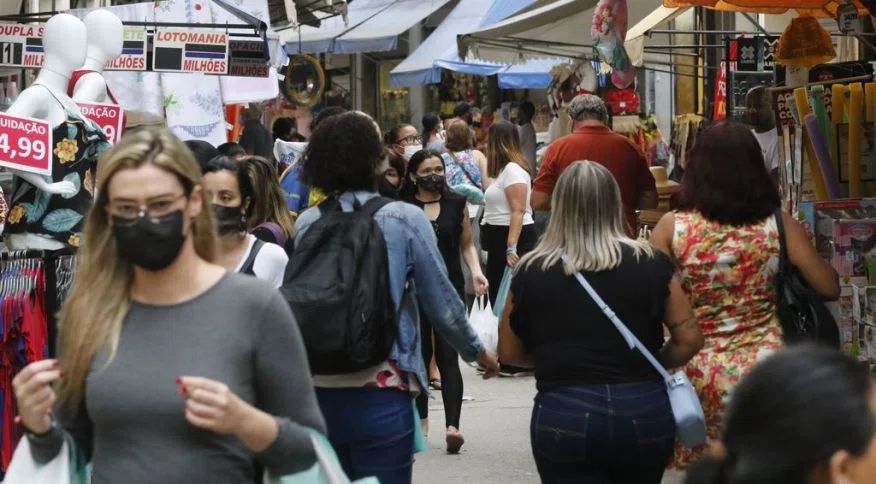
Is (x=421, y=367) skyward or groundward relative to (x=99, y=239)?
groundward

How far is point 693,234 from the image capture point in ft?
19.7

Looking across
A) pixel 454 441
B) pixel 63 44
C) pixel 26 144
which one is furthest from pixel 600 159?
pixel 26 144

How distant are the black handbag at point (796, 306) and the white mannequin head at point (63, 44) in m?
4.02

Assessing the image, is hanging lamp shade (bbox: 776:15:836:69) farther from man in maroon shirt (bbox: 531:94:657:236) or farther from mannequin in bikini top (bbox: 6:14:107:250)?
mannequin in bikini top (bbox: 6:14:107:250)

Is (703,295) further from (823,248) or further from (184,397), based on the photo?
(184,397)

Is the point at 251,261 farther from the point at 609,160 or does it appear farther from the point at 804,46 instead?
the point at 804,46

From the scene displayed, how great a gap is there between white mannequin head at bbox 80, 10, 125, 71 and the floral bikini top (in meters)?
1.26

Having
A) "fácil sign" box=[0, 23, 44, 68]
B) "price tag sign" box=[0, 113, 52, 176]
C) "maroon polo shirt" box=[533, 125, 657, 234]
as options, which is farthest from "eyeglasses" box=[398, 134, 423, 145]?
"price tag sign" box=[0, 113, 52, 176]

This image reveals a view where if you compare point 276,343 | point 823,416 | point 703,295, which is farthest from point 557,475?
point 823,416

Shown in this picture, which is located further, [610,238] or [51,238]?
[51,238]

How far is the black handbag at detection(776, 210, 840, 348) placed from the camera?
19.6ft

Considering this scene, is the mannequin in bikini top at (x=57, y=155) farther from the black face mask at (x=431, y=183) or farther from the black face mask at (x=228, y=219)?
the black face mask at (x=431, y=183)

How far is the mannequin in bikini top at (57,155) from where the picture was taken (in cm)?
796

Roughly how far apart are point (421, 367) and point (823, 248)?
251 centimetres
